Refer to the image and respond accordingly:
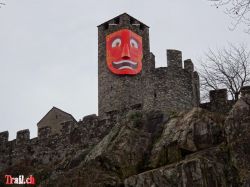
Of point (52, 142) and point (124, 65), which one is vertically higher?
point (124, 65)

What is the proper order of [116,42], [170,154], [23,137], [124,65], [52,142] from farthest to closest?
[116,42]
[124,65]
[23,137]
[52,142]
[170,154]

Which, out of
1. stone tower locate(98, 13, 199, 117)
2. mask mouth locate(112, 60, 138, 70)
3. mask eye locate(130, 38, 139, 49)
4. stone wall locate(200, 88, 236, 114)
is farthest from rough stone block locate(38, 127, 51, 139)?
mask eye locate(130, 38, 139, 49)

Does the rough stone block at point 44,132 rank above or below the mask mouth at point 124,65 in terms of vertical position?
below

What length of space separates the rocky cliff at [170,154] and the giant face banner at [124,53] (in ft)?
43.9

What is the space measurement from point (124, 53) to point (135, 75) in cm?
135

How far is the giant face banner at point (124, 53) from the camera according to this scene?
110 ft

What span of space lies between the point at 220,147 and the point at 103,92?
17.5m

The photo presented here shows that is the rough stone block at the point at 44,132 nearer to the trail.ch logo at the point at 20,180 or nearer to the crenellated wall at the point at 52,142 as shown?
the crenellated wall at the point at 52,142

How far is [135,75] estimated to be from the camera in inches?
1326

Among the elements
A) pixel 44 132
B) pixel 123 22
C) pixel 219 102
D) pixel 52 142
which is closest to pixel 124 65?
pixel 123 22

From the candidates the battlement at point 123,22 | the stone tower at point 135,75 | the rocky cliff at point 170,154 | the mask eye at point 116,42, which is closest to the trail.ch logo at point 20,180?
Answer: the rocky cliff at point 170,154

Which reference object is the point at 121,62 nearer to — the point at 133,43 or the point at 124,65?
the point at 124,65

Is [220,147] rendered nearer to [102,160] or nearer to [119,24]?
[102,160]

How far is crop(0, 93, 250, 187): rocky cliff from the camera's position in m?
15.7
